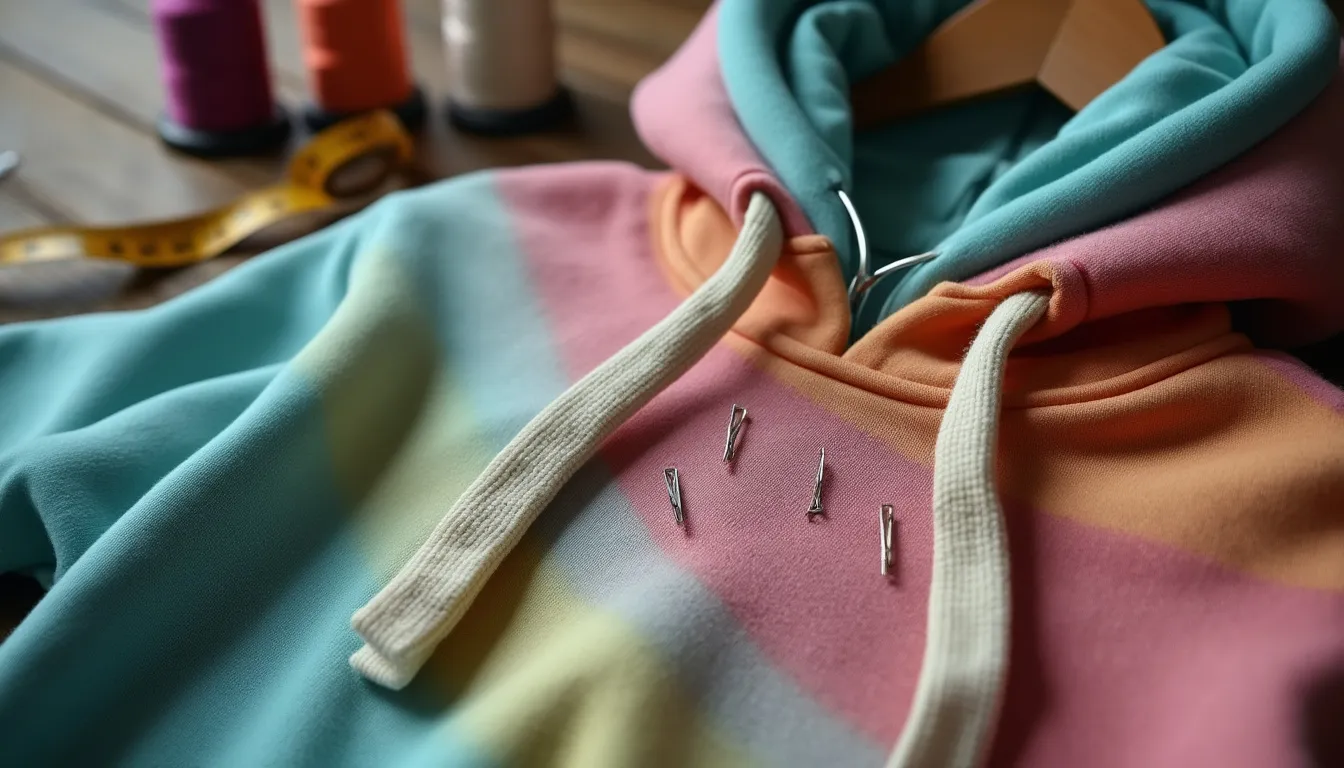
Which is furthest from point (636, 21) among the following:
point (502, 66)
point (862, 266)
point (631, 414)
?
point (631, 414)

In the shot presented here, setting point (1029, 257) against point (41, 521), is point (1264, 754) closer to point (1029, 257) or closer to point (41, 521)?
point (1029, 257)

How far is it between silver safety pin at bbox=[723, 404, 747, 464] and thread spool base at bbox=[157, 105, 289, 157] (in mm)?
751

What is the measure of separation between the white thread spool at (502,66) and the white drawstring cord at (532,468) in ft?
1.82

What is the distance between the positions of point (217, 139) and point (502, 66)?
31cm

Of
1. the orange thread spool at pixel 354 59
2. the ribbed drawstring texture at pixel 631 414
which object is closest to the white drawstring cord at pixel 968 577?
the ribbed drawstring texture at pixel 631 414

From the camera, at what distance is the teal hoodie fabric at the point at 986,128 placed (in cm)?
69

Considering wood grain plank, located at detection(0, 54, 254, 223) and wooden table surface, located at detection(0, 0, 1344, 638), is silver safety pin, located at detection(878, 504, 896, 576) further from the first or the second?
wood grain plank, located at detection(0, 54, 254, 223)

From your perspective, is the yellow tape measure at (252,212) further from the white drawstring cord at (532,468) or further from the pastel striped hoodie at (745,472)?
the white drawstring cord at (532,468)

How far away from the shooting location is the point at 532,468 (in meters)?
0.64

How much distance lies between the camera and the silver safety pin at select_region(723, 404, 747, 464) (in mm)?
666

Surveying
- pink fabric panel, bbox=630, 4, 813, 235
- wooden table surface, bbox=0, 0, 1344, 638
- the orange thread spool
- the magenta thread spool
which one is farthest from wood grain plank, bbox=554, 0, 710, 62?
pink fabric panel, bbox=630, 4, 813, 235

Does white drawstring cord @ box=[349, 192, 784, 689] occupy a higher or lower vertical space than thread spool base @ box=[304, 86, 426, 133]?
higher

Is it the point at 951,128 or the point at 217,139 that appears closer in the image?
the point at 951,128

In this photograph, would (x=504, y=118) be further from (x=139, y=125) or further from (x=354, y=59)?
(x=139, y=125)
